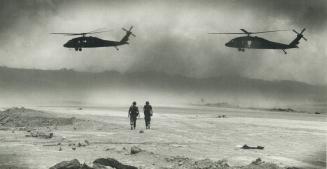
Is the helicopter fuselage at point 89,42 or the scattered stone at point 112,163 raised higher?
the helicopter fuselage at point 89,42

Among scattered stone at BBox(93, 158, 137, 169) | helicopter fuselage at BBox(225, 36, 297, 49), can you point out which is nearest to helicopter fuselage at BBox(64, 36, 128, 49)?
helicopter fuselage at BBox(225, 36, 297, 49)

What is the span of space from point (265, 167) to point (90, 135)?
15.1 metres

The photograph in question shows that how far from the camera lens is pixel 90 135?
97.8ft

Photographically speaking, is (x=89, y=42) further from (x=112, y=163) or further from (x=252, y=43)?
(x=112, y=163)

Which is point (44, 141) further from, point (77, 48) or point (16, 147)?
point (77, 48)

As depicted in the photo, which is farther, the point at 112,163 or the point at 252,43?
the point at 252,43

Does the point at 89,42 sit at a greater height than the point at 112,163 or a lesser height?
greater

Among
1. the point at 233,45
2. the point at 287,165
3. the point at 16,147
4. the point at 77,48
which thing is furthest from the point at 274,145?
the point at 77,48

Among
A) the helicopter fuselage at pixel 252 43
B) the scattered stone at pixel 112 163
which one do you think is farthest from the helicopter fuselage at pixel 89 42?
the scattered stone at pixel 112 163

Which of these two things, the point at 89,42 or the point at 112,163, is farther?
the point at 89,42

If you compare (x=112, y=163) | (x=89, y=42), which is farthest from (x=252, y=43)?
(x=112, y=163)

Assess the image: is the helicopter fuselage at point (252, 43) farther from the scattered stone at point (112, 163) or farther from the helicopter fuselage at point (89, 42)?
the scattered stone at point (112, 163)

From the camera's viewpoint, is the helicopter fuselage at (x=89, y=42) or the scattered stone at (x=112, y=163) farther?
the helicopter fuselage at (x=89, y=42)

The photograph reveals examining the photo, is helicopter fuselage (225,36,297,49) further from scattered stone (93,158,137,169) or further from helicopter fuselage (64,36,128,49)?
scattered stone (93,158,137,169)
